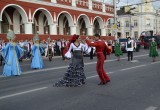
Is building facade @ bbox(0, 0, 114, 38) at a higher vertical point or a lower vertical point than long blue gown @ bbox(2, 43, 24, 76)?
higher

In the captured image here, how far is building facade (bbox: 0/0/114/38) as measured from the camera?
1221 inches

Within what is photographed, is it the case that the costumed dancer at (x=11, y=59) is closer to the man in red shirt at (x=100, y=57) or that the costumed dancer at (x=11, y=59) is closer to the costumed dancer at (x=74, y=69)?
the costumed dancer at (x=74, y=69)

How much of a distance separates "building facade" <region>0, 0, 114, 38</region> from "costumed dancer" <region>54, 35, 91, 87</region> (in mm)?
17807

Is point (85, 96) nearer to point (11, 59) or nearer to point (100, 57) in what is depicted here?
point (100, 57)

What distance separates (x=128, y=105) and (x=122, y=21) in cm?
8200

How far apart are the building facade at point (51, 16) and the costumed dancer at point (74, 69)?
17.8 meters

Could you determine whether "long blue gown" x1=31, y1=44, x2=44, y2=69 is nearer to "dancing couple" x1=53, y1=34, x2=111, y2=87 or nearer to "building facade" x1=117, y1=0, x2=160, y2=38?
"dancing couple" x1=53, y1=34, x2=111, y2=87

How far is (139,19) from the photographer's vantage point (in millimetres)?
84000

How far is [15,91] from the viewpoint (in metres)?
9.42

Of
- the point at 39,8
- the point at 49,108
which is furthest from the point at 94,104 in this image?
the point at 39,8

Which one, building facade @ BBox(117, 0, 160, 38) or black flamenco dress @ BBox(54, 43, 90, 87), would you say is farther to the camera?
building facade @ BBox(117, 0, 160, 38)

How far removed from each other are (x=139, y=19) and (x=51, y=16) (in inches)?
2120

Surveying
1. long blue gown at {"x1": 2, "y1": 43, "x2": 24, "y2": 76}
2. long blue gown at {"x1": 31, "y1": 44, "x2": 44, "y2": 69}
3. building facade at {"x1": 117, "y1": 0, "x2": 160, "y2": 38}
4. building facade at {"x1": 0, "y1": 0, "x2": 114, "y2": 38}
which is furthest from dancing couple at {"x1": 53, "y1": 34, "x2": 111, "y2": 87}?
building facade at {"x1": 117, "y1": 0, "x2": 160, "y2": 38}

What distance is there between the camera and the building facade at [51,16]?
31.0 m
